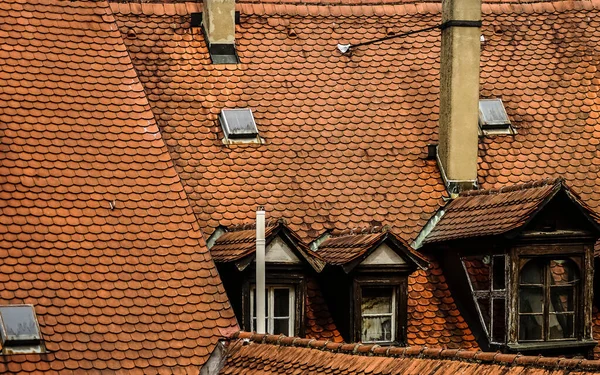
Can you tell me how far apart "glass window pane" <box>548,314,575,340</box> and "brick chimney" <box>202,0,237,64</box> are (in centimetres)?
763

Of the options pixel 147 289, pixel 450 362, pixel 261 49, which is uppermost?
pixel 261 49

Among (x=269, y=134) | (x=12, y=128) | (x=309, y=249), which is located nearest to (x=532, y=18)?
(x=269, y=134)

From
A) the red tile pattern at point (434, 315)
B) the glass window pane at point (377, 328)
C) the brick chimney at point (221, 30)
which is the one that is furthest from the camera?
the brick chimney at point (221, 30)

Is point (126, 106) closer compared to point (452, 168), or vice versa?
point (126, 106)

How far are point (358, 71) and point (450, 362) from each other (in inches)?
524

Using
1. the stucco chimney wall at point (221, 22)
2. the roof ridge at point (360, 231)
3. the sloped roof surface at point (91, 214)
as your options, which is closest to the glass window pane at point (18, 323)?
the sloped roof surface at point (91, 214)

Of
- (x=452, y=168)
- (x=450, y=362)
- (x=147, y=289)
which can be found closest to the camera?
(x=450, y=362)

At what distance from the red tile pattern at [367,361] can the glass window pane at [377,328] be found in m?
3.14

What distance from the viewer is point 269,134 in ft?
100

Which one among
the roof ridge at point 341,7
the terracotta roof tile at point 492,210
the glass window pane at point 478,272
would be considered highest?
the roof ridge at point 341,7

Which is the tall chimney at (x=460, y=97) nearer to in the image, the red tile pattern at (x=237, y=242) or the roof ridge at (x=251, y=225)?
the roof ridge at (x=251, y=225)

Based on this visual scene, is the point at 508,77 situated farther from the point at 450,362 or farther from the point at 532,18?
the point at 450,362

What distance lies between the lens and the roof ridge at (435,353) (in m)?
17.9

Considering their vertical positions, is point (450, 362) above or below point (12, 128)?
below
